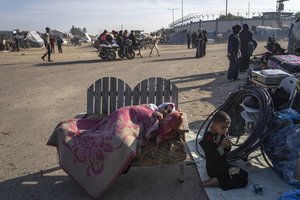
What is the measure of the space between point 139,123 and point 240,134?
→ 2.19 meters

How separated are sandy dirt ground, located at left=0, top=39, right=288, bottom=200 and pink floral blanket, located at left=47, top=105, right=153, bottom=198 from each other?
258mm

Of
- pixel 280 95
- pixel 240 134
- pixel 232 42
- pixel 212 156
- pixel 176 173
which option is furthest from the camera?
pixel 232 42

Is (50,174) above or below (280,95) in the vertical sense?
below

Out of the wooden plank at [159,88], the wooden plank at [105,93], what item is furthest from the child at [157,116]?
the wooden plank at [105,93]

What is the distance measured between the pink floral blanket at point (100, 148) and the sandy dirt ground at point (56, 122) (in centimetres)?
26

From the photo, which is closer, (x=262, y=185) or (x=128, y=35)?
(x=262, y=185)

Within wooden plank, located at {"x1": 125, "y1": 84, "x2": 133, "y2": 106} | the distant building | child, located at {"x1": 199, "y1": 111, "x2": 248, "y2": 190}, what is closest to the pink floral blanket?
child, located at {"x1": 199, "y1": 111, "x2": 248, "y2": 190}

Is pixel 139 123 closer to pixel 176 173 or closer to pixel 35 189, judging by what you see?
pixel 176 173

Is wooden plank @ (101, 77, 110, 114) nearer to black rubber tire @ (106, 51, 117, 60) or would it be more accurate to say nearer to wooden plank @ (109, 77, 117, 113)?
wooden plank @ (109, 77, 117, 113)

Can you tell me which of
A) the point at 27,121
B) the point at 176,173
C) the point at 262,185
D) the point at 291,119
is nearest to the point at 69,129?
the point at 176,173

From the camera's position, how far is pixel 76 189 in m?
5.07

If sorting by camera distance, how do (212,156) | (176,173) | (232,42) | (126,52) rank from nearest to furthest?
(212,156), (176,173), (232,42), (126,52)

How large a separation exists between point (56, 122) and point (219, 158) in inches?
175

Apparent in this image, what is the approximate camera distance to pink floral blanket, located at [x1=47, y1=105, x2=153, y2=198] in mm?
4770
